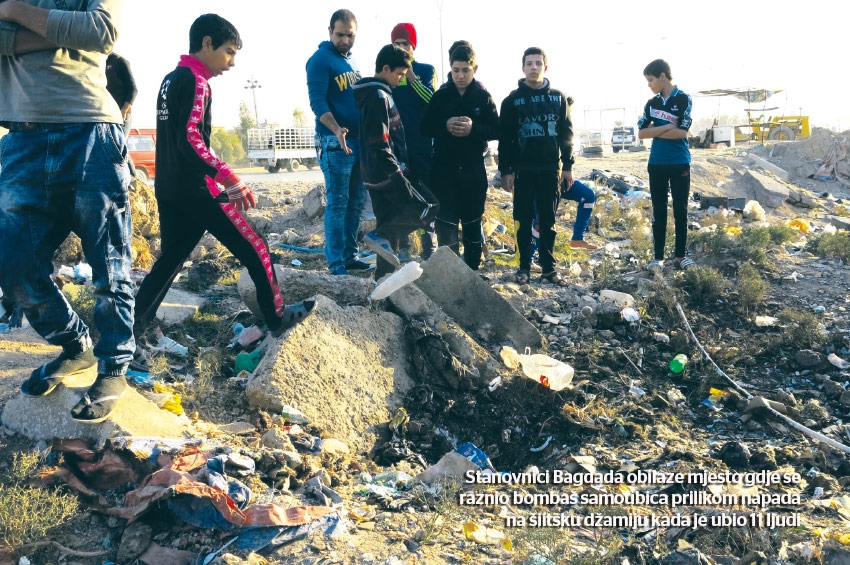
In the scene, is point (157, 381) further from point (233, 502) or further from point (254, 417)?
point (233, 502)

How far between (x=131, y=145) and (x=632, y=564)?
16.6 m

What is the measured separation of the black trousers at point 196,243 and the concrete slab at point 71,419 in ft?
2.13

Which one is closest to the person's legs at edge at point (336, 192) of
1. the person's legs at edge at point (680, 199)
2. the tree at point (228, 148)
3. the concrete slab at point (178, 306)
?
the concrete slab at point (178, 306)

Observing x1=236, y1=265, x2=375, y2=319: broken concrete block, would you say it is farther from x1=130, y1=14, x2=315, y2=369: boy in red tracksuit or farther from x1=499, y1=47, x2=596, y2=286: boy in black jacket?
x1=499, y1=47, x2=596, y2=286: boy in black jacket

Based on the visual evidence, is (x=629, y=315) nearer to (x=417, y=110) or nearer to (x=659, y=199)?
(x=659, y=199)

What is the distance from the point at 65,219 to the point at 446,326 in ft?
7.61

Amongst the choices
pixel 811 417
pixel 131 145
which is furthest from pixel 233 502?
pixel 131 145

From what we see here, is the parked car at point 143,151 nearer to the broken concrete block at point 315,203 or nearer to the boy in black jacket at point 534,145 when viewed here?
the broken concrete block at point 315,203

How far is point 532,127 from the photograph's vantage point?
5199 mm

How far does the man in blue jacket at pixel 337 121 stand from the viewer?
4.64 m

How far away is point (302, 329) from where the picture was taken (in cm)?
366

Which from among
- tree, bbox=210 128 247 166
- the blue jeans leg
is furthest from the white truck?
the blue jeans leg

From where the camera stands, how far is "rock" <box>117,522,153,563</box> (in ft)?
7.13

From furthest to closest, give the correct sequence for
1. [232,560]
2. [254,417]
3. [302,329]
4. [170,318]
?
[170,318] → [302,329] → [254,417] → [232,560]
